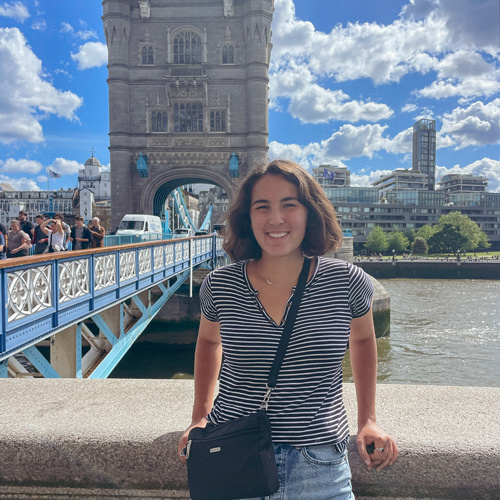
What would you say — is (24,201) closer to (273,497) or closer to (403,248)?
(403,248)

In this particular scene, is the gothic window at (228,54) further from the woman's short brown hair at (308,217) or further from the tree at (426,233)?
the tree at (426,233)

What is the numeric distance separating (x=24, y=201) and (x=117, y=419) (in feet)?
318

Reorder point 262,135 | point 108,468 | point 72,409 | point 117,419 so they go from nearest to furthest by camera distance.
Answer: point 108,468, point 117,419, point 72,409, point 262,135

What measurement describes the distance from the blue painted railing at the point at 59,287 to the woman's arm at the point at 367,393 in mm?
3074

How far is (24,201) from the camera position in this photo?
87250 millimetres

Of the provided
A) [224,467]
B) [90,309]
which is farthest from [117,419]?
[90,309]

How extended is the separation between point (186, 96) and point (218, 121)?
2.22 metres

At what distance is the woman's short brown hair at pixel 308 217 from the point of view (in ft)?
4.57

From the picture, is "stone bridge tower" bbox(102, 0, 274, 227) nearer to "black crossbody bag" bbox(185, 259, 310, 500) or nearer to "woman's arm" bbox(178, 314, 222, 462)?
"woman's arm" bbox(178, 314, 222, 462)

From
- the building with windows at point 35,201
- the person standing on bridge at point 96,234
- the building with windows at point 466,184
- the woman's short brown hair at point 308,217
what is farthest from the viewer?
the building with windows at point 466,184

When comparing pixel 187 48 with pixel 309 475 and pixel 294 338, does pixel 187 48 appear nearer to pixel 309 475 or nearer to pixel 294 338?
pixel 294 338

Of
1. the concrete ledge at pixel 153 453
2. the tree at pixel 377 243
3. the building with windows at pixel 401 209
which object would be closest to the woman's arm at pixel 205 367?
the concrete ledge at pixel 153 453

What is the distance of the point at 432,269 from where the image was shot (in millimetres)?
43219

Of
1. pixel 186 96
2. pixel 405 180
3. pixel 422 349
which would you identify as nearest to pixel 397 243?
pixel 186 96
